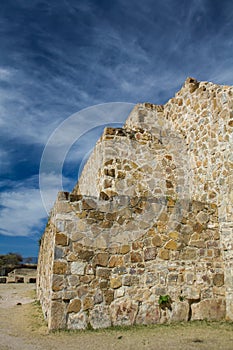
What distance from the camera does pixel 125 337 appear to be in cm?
524

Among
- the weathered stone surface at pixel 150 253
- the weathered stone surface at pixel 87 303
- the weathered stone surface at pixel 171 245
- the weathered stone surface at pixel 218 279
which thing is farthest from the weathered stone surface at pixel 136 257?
the weathered stone surface at pixel 218 279

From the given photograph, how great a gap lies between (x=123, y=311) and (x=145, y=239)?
1398 millimetres

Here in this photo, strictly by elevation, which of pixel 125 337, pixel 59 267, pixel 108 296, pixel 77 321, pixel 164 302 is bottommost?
pixel 125 337

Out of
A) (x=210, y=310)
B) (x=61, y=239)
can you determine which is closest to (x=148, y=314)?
(x=210, y=310)

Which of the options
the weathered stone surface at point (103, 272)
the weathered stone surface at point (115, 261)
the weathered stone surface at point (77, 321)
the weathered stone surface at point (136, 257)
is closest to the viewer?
the weathered stone surface at point (77, 321)

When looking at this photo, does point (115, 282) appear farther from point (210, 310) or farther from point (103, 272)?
point (210, 310)

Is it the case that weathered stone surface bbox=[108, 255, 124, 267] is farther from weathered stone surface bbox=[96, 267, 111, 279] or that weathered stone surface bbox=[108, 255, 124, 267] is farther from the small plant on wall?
the small plant on wall

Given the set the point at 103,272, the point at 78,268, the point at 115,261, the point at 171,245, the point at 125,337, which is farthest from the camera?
the point at 171,245

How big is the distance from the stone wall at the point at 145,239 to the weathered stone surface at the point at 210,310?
0.02 metres

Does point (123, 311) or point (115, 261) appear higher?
point (115, 261)

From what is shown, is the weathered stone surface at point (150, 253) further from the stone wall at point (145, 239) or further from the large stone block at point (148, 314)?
the large stone block at point (148, 314)

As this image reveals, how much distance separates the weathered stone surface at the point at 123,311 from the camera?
586 cm

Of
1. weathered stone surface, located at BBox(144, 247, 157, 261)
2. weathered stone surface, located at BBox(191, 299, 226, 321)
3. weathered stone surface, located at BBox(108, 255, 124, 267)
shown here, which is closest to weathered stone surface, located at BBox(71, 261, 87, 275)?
weathered stone surface, located at BBox(108, 255, 124, 267)

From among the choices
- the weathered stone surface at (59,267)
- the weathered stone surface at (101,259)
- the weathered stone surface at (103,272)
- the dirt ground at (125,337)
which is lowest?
the dirt ground at (125,337)
